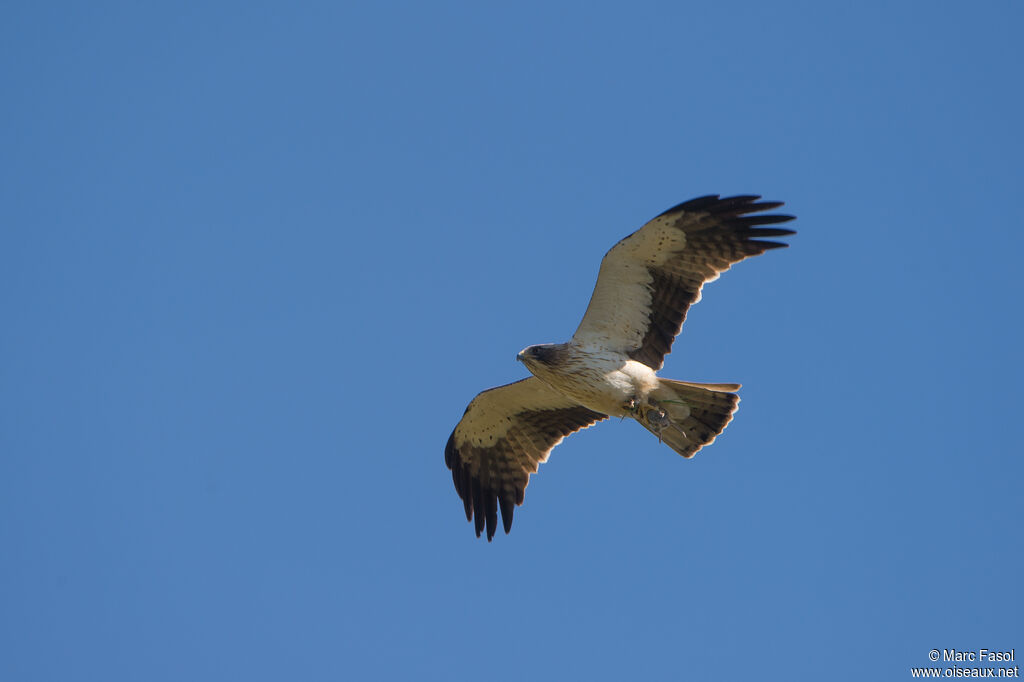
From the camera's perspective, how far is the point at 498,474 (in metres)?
11.6

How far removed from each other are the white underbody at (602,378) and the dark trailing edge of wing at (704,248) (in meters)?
0.33

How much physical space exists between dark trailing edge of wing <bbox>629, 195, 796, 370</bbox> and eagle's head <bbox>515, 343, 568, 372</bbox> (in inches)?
34.3

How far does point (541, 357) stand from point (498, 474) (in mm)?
2295

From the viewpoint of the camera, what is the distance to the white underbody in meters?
9.89

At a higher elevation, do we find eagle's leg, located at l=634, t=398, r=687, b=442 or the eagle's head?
the eagle's head

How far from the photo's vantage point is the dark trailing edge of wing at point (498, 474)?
37.7 ft

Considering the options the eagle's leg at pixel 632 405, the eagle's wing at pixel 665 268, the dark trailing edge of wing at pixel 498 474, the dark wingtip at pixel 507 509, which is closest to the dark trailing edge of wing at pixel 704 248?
the eagle's wing at pixel 665 268

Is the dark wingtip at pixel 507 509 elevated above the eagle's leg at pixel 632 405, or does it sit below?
below

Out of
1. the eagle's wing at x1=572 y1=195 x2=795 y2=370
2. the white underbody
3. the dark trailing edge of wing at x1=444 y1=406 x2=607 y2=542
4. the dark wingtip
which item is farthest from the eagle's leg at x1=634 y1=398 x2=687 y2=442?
the dark wingtip

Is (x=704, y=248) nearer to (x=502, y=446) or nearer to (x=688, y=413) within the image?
(x=688, y=413)

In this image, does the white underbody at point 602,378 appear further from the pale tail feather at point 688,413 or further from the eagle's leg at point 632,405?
the pale tail feather at point 688,413

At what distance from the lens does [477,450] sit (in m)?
11.7

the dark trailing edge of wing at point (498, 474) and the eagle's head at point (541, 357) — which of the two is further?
the dark trailing edge of wing at point (498, 474)

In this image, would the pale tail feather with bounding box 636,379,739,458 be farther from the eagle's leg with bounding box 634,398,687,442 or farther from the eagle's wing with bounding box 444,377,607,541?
the eagle's wing with bounding box 444,377,607,541
